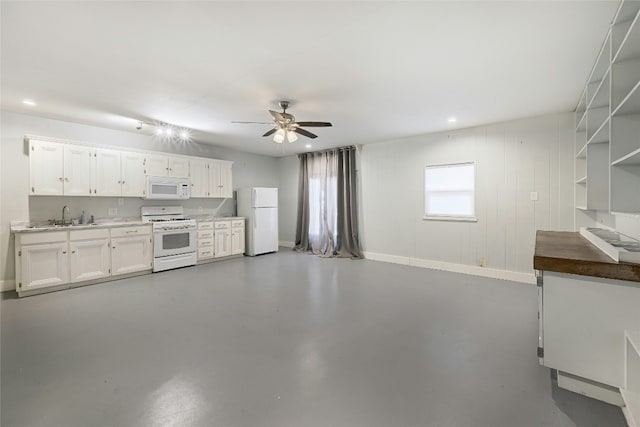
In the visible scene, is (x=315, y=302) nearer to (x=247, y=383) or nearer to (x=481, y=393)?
(x=247, y=383)

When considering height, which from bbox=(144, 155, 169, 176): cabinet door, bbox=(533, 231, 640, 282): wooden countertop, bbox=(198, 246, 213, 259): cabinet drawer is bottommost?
bbox=(198, 246, 213, 259): cabinet drawer

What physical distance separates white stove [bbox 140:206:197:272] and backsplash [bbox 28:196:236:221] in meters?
0.16

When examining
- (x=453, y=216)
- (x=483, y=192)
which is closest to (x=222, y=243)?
(x=453, y=216)

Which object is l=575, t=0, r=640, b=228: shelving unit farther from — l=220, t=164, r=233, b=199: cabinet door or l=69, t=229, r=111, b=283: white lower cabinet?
l=220, t=164, r=233, b=199: cabinet door

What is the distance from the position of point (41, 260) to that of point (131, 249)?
3.53ft

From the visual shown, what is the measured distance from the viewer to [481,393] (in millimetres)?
1773

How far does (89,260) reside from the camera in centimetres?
416

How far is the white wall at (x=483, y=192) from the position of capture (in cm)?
408

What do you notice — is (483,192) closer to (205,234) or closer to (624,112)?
(624,112)

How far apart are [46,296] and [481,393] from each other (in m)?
5.16

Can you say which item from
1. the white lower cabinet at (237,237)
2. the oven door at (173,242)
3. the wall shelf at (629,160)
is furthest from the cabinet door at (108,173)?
the wall shelf at (629,160)

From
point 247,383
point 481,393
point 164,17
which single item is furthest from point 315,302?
point 164,17

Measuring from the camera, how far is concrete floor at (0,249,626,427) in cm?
160

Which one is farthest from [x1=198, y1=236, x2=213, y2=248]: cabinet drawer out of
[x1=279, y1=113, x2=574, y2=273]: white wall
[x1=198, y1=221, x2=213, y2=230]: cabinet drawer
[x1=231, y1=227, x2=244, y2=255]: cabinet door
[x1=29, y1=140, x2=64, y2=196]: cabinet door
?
[x1=279, y1=113, x2=574, y2=273]: white wall
